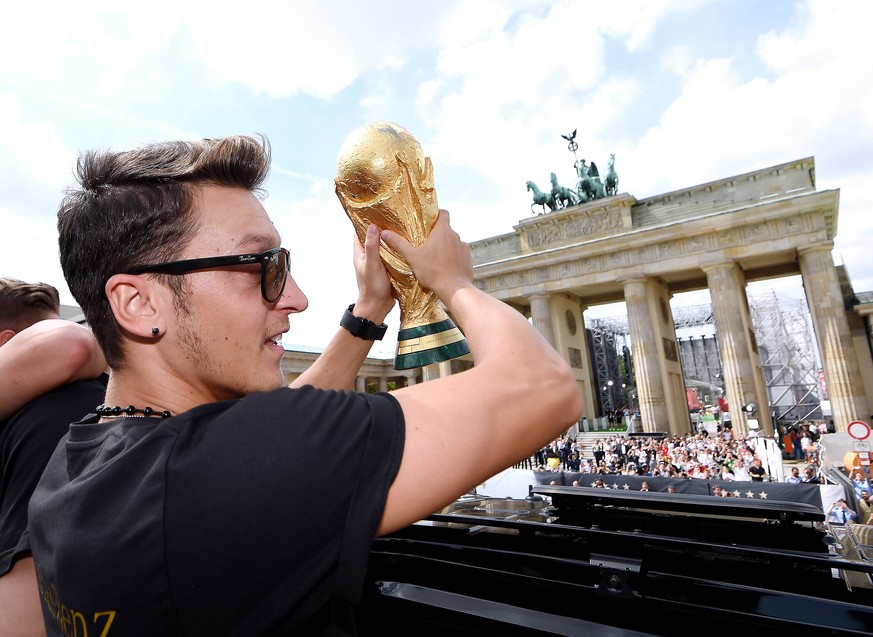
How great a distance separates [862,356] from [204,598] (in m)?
35.2

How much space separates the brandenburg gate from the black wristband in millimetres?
24824

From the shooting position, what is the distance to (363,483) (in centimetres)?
80

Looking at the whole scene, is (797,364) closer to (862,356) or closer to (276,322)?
(862,356)

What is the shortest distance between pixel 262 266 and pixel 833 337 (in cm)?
2824

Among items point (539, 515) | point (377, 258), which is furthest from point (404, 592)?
point (377, 258)

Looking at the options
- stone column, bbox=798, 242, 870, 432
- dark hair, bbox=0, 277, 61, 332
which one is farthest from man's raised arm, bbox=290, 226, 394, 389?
stone column, bbox=798, 242, 870, 432

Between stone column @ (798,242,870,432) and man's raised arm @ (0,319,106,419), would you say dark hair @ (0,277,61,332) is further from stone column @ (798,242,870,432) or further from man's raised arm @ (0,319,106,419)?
stone column @ (798,242,870,432)

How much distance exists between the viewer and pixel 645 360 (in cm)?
2675

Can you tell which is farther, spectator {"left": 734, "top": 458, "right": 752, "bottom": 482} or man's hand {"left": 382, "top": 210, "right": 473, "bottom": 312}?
spectator {"left": 734, "top": 458, "right": 752, "bottom": 482}

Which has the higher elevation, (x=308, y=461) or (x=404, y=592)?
(x=308, y=461)

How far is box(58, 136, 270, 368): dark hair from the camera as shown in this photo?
1.07 meters

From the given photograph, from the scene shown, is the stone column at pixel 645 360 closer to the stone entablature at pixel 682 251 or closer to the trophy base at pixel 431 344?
the stone entablature at pixel 682 251

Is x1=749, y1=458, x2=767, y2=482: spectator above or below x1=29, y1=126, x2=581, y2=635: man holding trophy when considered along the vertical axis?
below

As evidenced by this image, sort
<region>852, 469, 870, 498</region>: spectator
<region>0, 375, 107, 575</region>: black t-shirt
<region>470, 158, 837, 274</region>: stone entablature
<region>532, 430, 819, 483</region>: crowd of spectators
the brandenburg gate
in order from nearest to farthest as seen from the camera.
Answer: <region>0, 375, 107, 575</region>: black t-shirt → <region>852, 469, 870, 498</region>: spectator → <region>532, 430, 819, 483</region>: crowd of spectators → the brandenburg gate → <region>470, 158, 837, 274</region>: stone entablature
